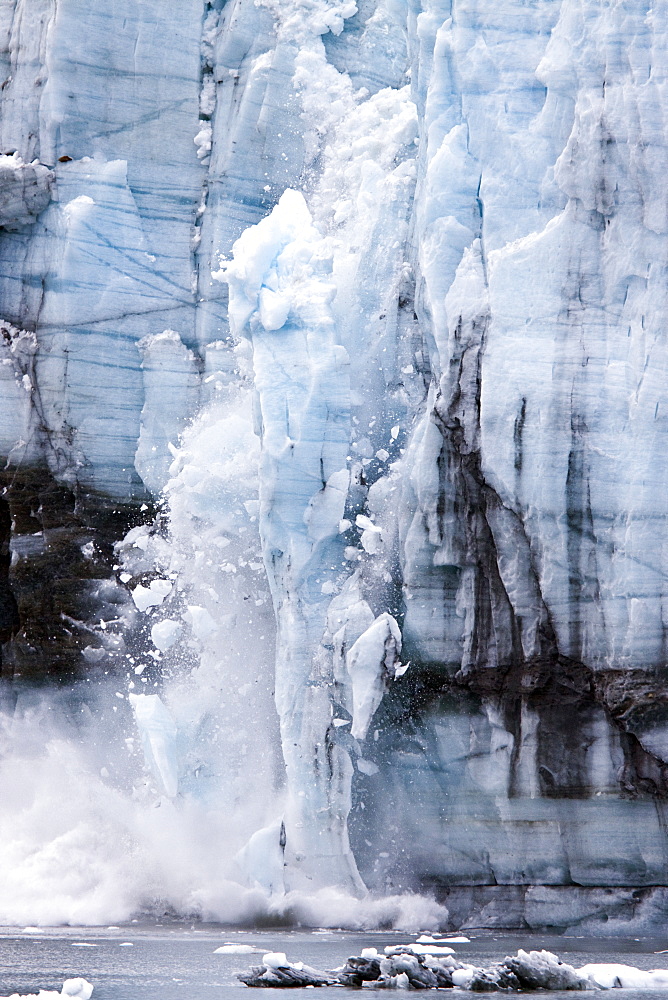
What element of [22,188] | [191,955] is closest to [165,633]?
[191,955]

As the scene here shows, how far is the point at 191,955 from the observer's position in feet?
29.1

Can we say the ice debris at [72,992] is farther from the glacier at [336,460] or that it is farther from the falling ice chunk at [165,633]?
the falling ice chunk at [165,633]

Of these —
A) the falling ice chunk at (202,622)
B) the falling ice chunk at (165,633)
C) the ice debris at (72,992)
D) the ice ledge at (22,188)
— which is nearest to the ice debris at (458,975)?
the ice debris at (72,992)

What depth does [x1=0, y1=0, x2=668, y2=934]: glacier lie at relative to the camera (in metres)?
10.2

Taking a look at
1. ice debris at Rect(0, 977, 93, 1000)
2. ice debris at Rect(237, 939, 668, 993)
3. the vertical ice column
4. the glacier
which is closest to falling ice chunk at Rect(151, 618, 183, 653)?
the glacier

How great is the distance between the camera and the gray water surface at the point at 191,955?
23.9 feet

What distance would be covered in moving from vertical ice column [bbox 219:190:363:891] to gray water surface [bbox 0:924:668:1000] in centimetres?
92

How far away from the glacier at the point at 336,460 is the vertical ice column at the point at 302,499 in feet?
0.11

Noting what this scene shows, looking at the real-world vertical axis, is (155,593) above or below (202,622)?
above

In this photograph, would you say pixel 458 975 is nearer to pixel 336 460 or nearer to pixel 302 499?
pixel 302 499

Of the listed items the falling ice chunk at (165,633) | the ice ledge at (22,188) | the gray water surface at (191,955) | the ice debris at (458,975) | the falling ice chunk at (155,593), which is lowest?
the gray water surface at (191,955)

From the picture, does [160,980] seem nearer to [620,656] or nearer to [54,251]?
[620,656]

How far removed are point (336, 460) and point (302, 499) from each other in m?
0.44

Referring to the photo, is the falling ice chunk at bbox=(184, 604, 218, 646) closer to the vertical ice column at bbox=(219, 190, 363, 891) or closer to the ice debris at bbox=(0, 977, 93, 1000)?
the vertical ice column at bbox=(219, 190, 363, 891)
